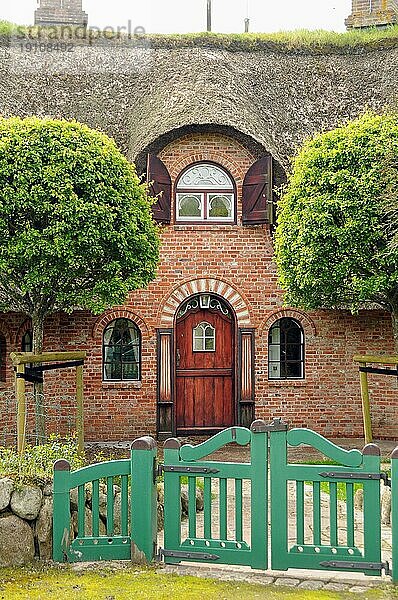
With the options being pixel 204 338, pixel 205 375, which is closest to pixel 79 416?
pixel 205 375

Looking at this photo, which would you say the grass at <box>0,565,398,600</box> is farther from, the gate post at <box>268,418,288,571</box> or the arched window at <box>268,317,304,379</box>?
the arched window at <box>268,317,304,379</box>

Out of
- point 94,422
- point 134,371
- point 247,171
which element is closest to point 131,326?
point 134,371

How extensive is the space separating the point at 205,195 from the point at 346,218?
4077mm

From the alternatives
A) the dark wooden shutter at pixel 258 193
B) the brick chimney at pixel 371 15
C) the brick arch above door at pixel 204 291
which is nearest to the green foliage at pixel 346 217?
the dark wooden shutter at pixel 258 193

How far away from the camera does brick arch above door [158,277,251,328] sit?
15.2 metres

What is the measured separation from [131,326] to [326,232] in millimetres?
4747

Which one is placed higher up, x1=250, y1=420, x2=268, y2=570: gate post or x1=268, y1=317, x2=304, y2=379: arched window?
x1=268, y1=317, x2=304, y2=379: arched window

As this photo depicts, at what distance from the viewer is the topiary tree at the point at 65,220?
11.3 metres

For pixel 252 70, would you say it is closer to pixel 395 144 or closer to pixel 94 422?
pixel 395 144

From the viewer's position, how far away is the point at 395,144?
1195cm

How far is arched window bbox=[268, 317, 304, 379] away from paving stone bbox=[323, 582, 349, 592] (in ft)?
28.7

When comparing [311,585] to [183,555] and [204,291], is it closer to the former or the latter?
[183,555]

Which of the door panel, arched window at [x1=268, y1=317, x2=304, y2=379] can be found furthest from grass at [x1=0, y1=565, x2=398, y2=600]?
arched window at [x1=268, y1=317, x2=304, y2=379]

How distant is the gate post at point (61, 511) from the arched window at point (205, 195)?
877 cm
